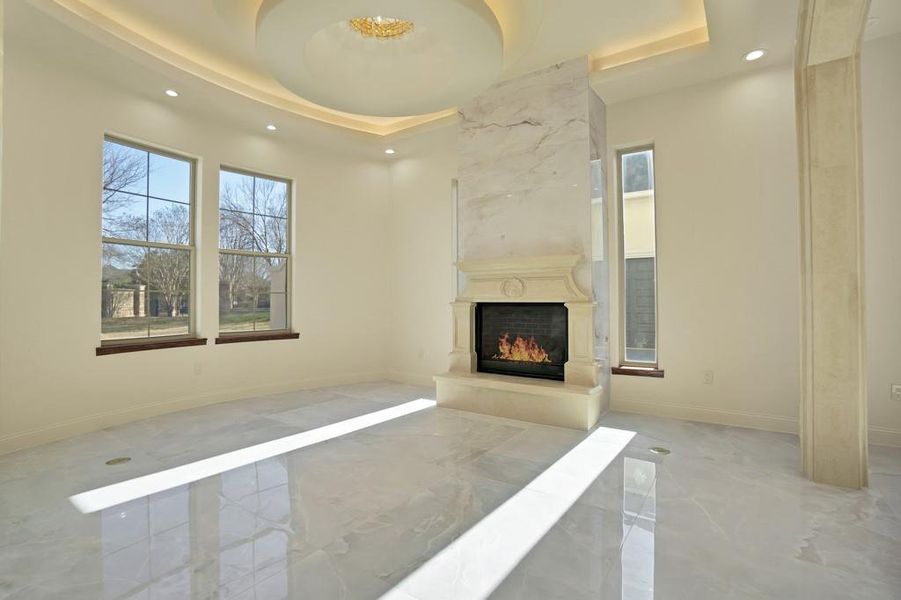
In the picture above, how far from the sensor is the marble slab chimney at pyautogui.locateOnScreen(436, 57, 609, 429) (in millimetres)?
4309

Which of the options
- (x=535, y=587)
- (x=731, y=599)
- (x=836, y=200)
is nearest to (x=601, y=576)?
(x=535, y=587)

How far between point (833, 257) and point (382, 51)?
3174mm

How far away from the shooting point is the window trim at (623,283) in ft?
15.2

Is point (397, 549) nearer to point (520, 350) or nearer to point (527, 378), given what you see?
point (527, 378)

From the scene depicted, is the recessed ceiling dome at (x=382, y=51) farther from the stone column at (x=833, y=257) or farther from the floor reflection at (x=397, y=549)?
the floor reflection at (x=397, y=549)

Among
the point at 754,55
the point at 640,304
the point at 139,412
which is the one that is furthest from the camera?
the point at 640,304

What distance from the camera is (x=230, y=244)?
538 cm

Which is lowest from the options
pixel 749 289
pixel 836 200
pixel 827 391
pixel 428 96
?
pixel 827 391

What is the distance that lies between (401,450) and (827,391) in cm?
288

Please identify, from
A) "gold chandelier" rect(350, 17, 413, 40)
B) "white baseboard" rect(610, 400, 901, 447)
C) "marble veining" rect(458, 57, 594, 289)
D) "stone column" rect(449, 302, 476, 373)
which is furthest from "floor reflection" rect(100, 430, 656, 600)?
"gold chandelier" rect(350, 17, 413, 40)

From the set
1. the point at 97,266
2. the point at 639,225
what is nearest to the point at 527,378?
the point at 639,225

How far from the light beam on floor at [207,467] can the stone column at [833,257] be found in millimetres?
3337

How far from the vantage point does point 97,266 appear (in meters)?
4.18

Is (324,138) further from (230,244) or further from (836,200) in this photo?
(836,200)
